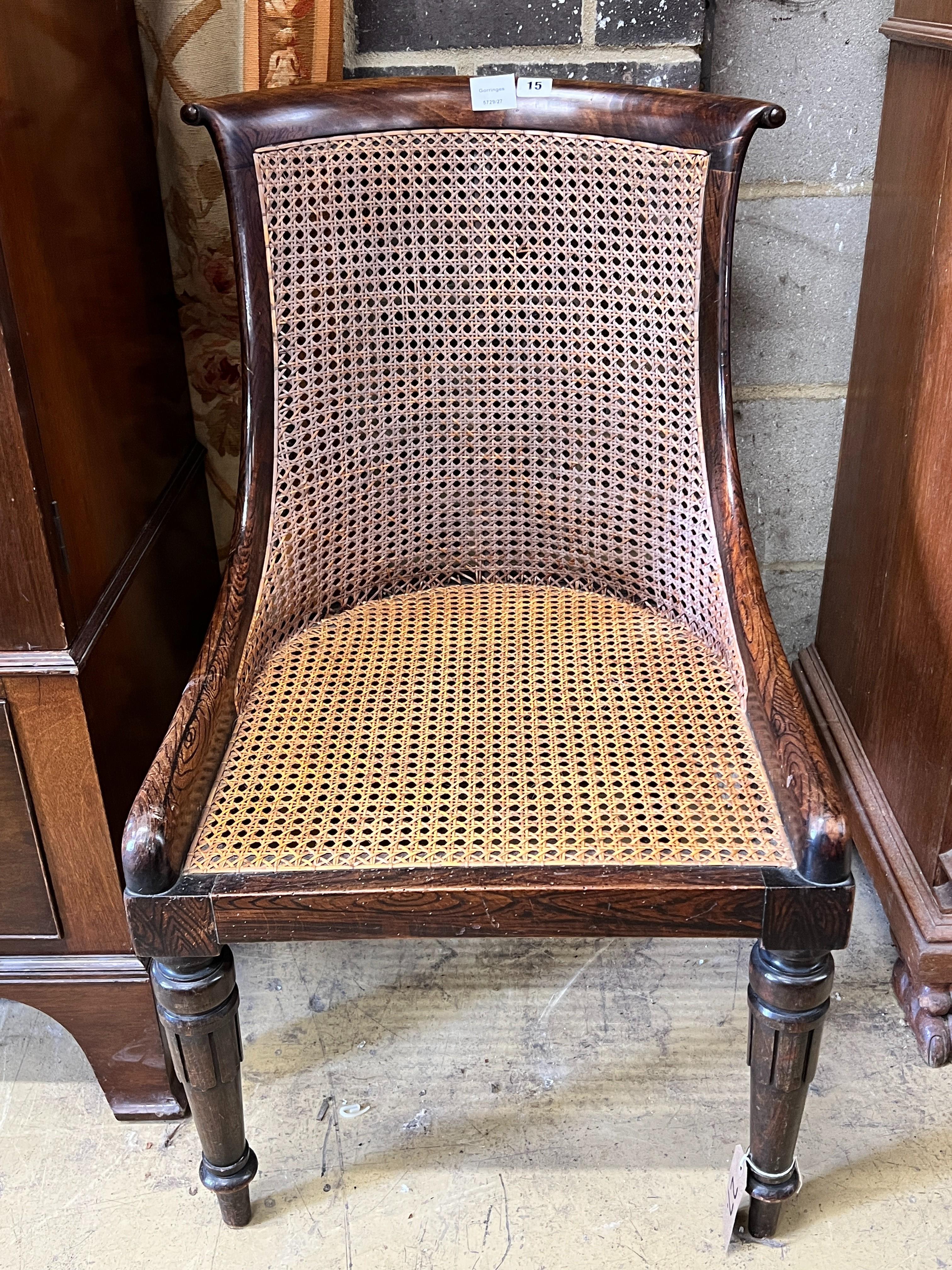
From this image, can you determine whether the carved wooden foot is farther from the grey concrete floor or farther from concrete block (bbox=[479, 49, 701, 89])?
concrete block (bbox=[479, 49, 701, 89])

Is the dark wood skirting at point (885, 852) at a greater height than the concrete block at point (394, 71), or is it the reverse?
the concrete block at point (394, 71)

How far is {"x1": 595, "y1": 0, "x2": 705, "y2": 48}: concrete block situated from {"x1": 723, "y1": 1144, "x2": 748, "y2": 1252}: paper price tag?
3.73 ft

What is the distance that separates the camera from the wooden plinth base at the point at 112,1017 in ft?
3.84

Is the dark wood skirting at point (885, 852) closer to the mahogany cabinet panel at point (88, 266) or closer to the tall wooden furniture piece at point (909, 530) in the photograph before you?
the tall wooden furniture piece at point (909, 530)

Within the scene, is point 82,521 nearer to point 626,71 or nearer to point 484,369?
point 484,369

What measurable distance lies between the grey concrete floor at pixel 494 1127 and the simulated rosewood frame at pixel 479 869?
0.39 metres

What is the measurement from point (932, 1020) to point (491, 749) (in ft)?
2.11

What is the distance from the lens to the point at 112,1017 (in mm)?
1194

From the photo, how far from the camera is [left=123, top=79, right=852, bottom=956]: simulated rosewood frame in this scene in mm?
890

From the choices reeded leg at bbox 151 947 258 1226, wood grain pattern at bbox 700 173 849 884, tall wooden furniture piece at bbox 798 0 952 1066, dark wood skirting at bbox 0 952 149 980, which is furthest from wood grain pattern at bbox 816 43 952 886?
dark wood skirting at bbox 0 952 149 980

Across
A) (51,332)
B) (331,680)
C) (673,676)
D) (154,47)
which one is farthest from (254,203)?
(673,676)

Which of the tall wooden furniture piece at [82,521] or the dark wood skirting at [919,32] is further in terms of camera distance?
the dark wood skirting at [919,32]

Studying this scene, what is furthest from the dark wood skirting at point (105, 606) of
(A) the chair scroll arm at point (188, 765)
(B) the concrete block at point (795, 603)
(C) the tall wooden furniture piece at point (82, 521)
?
(B) the concrete block at point (795, 603)

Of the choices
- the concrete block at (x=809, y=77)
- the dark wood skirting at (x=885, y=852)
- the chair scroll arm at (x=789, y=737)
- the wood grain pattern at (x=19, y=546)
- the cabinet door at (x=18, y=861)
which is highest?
the concrete block at (x=809, y=77)
